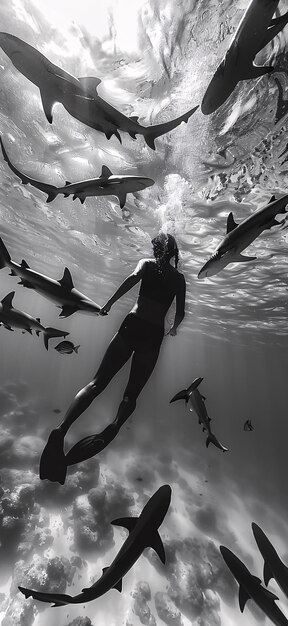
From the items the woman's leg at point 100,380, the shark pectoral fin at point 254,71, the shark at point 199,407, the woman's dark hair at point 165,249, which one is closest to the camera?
the shark pectoral fin at point 254,71

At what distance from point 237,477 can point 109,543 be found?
19.9m

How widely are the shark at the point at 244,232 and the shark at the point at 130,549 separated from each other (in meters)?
2.79

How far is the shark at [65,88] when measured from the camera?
264 centimetres

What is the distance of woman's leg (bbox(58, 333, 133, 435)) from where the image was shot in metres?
4.07

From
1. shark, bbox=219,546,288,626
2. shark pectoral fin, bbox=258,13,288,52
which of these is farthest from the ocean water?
shark pectoral fin, bbox=258,13,288,52

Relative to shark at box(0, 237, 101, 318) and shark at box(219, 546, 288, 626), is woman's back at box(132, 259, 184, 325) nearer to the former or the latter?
shark at box(0, 237, 101, 318)

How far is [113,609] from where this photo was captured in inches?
378

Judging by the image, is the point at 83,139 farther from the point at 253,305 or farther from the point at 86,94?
the point at 253,305

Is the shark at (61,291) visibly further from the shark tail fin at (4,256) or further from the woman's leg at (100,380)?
the woman's leg at (100,380)

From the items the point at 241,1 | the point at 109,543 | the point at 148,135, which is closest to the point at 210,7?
the point at 241,1

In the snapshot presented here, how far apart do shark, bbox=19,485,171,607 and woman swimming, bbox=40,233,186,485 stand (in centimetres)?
99

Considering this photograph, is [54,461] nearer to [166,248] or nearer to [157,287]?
[157,287]

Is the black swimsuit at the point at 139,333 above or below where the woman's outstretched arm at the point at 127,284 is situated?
below

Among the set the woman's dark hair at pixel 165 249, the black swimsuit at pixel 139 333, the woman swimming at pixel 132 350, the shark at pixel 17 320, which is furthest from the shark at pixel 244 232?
the shark at pixel 17 320
